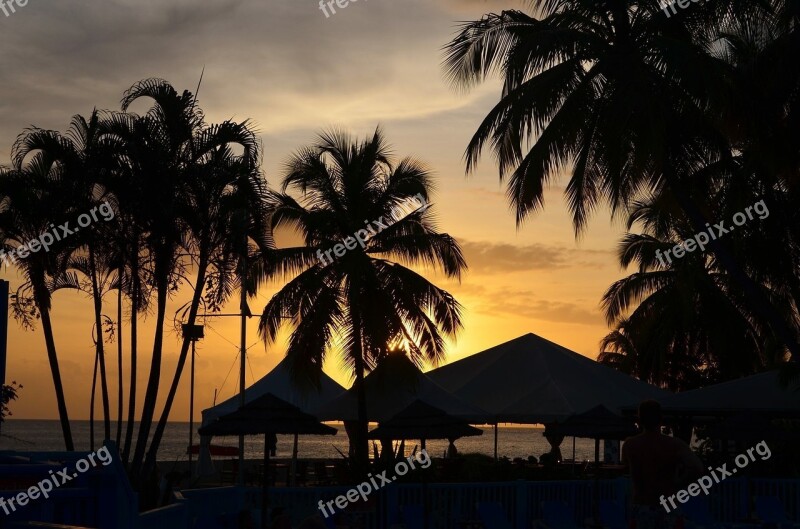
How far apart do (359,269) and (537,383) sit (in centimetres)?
550

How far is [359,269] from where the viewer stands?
88.2 ft

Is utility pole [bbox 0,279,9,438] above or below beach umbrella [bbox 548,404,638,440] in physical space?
above

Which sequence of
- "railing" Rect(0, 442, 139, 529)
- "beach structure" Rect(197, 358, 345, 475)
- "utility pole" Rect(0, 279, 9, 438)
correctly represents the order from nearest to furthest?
"utility pole" Rect(0, 279, 9, 438) → "railing" Rect(0, 442, 139, 529) → "beach structure" Rect(197, 358, 345, 475)

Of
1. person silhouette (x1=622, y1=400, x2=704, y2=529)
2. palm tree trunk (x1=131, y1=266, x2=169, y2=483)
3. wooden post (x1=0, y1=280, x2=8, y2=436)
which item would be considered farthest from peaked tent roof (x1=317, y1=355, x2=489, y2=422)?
wooden post (x1=0, y1=280, x2=8, y2=436)

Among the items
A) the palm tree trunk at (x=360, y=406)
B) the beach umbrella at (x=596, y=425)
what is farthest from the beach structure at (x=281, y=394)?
the beach umbrella at (x=596, y=425)

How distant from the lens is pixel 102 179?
22.4 metres

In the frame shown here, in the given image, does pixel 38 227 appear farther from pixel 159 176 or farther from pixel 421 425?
pixel 421 425

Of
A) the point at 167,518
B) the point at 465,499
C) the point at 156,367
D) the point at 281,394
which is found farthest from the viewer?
the point at 281,394

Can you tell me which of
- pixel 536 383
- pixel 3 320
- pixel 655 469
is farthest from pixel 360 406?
pixel 3 320

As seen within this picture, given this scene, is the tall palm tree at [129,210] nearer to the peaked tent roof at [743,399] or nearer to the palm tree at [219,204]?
the palm tree at [219,204]

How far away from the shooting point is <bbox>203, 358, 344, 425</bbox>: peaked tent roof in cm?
3101

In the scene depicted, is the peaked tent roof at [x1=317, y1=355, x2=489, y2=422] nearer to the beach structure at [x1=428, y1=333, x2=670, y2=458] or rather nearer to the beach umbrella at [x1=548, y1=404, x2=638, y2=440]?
the beach structure at [x1=428, y1=333, x2=670, y2=458]

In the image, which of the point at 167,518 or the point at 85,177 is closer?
the point at 167,518

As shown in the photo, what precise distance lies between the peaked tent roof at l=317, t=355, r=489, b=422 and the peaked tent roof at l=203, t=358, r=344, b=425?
4.94 metres
